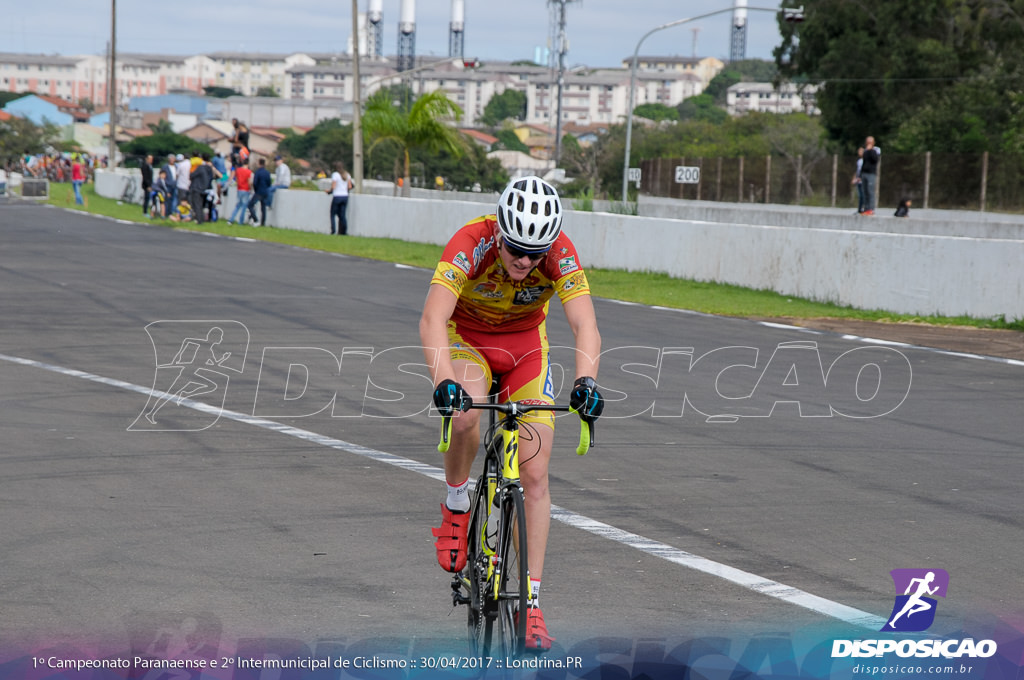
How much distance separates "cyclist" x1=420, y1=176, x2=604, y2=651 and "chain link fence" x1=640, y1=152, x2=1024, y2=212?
1252 inches

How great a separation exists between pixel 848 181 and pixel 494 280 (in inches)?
1498

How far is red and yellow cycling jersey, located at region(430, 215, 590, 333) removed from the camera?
5305mm

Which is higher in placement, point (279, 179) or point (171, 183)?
point (279, 179)

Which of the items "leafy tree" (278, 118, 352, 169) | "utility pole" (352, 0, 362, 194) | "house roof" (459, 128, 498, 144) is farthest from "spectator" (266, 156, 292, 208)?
"house roof" (459, 128, 498, 144)

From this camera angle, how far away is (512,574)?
15.5 feet

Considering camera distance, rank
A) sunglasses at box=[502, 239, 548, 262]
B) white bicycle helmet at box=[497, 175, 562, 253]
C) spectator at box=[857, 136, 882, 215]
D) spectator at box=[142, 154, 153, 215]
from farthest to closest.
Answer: spectator at box=[142, 154, 153, 215]
spectator at box=[857, 136, 882, 215]
sunglasses at box=[502, 239, 548, 262]
white bicycle helmet at box=[497, 175, 562, 253]

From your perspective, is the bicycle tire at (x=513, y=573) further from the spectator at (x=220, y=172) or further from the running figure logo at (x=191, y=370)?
the spectator at (x=220, y=172)

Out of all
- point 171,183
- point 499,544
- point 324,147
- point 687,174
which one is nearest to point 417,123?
point 171,183

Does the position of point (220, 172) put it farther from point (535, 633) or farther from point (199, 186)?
point (535, 633)

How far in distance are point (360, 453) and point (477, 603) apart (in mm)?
3659

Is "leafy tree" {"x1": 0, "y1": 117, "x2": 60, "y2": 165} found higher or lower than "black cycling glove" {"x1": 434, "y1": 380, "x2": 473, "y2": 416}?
higher

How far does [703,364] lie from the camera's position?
1293 centimetres

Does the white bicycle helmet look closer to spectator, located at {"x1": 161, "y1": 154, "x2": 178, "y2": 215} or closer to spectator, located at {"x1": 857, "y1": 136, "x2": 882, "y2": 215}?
spectator, located at {"x1": 857, "y1": 136, "x2": 882, "y2": 215}

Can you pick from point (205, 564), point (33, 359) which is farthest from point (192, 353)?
point (205, 564)
